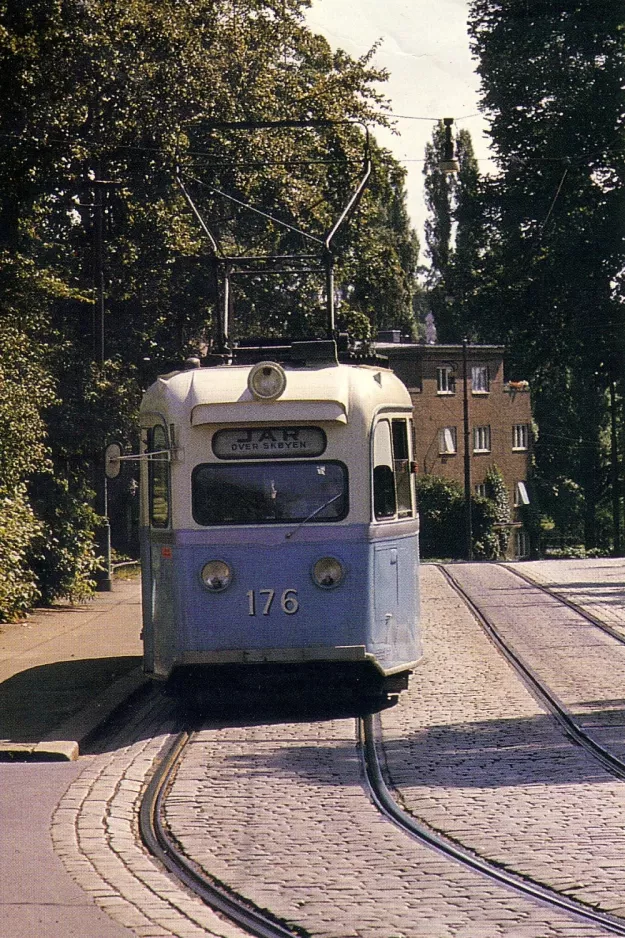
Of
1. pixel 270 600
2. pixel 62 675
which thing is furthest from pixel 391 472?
pixel 62 675

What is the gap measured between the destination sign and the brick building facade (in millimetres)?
57838

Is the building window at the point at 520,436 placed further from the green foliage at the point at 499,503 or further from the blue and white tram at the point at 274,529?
the blue and white tram at the point at 274,529

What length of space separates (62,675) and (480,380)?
2386 inches

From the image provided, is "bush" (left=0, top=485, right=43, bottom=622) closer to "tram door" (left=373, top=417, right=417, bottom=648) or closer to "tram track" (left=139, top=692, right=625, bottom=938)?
"tram door" (left=373, top=417, right=417, bottom=648)

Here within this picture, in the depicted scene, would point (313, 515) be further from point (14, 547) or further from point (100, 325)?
point (100, 325)

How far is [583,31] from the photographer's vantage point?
127 feet

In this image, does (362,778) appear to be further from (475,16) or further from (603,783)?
(475,16)

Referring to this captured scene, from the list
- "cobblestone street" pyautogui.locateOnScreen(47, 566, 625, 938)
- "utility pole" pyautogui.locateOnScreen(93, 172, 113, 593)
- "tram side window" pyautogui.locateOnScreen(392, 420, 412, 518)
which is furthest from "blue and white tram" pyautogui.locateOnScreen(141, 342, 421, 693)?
"utility pole" pyautogui.locateOnScreen(93, 172, 113, 593)

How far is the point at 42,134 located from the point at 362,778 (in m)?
14.4

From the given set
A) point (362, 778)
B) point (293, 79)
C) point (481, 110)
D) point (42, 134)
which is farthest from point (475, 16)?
point (362, 778)

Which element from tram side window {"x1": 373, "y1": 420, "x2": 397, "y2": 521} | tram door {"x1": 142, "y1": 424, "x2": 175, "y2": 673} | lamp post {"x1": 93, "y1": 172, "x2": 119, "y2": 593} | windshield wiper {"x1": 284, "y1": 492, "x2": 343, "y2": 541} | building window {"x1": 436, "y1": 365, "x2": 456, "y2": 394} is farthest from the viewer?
building window {"x1": 436, "y1": 365, "x2": 456, "y2": 394}

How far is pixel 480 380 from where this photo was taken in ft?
245

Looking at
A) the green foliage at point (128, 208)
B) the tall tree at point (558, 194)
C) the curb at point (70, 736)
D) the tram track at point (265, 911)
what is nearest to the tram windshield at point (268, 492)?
the curb at point (70, 736)

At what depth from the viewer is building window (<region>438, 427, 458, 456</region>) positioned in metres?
72.5
